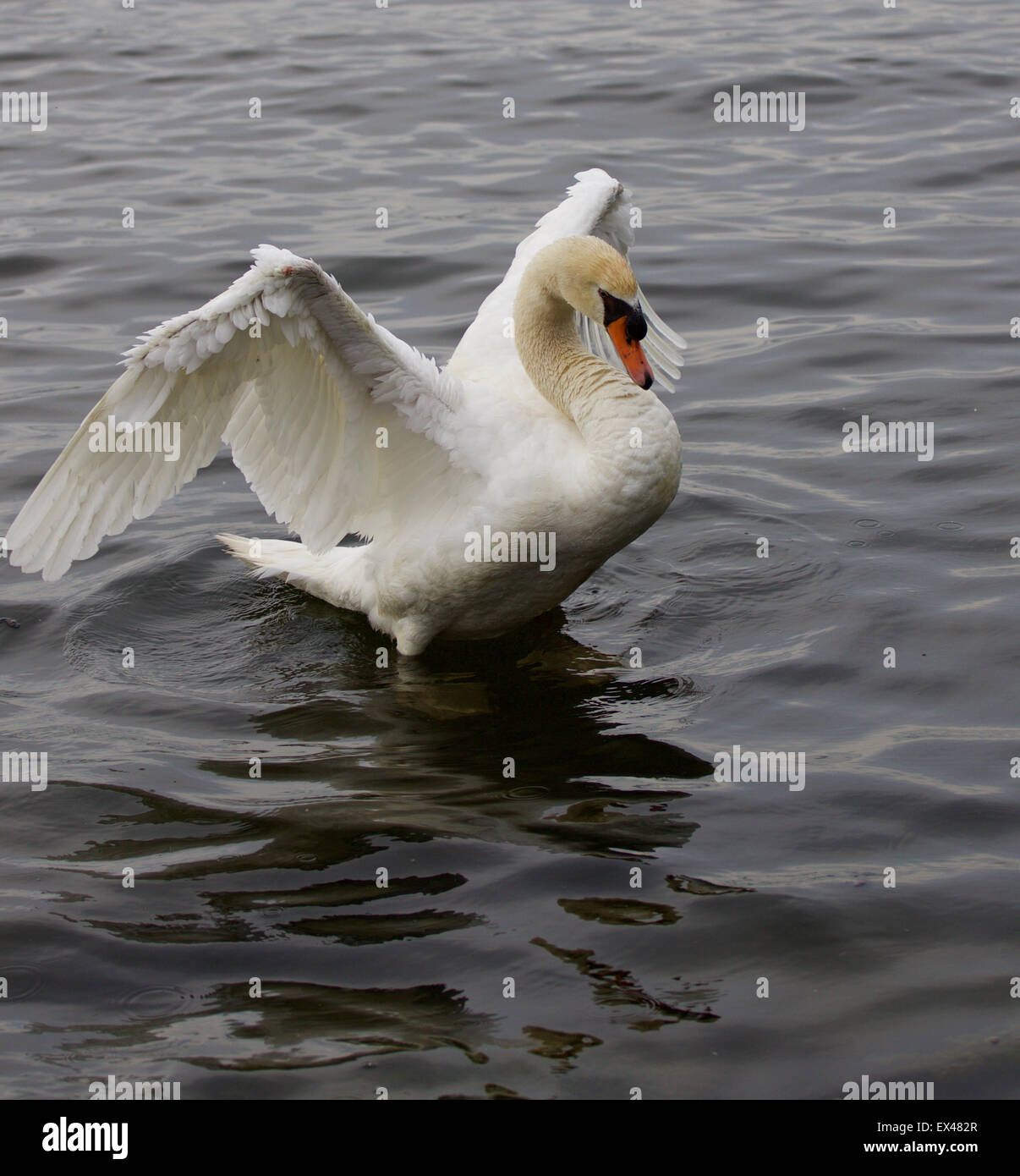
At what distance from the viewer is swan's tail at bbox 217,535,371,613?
7.68 m

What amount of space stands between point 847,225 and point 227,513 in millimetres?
5755

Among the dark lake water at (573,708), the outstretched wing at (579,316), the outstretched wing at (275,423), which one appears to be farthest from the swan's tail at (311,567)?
the outstretched wing at (579,316)

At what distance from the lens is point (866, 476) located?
344 inches

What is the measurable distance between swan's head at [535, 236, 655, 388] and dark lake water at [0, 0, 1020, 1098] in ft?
4.34

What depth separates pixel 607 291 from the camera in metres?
6.71

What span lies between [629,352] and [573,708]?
1.46 m

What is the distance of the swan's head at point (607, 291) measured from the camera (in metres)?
6.67

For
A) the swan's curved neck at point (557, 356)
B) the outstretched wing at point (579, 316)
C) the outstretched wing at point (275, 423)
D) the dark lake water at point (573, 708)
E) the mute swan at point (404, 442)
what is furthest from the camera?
the outstretched wing at point (579, 316)

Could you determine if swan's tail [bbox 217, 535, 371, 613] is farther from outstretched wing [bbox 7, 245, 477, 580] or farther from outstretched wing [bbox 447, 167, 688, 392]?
outstretched wing [bbox 447, 167, 688, 392]

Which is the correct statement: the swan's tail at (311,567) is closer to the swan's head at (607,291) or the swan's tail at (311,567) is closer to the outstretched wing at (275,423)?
the outstretched wing at (275,423)

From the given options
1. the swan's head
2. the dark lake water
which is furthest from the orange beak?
the dark lake water
